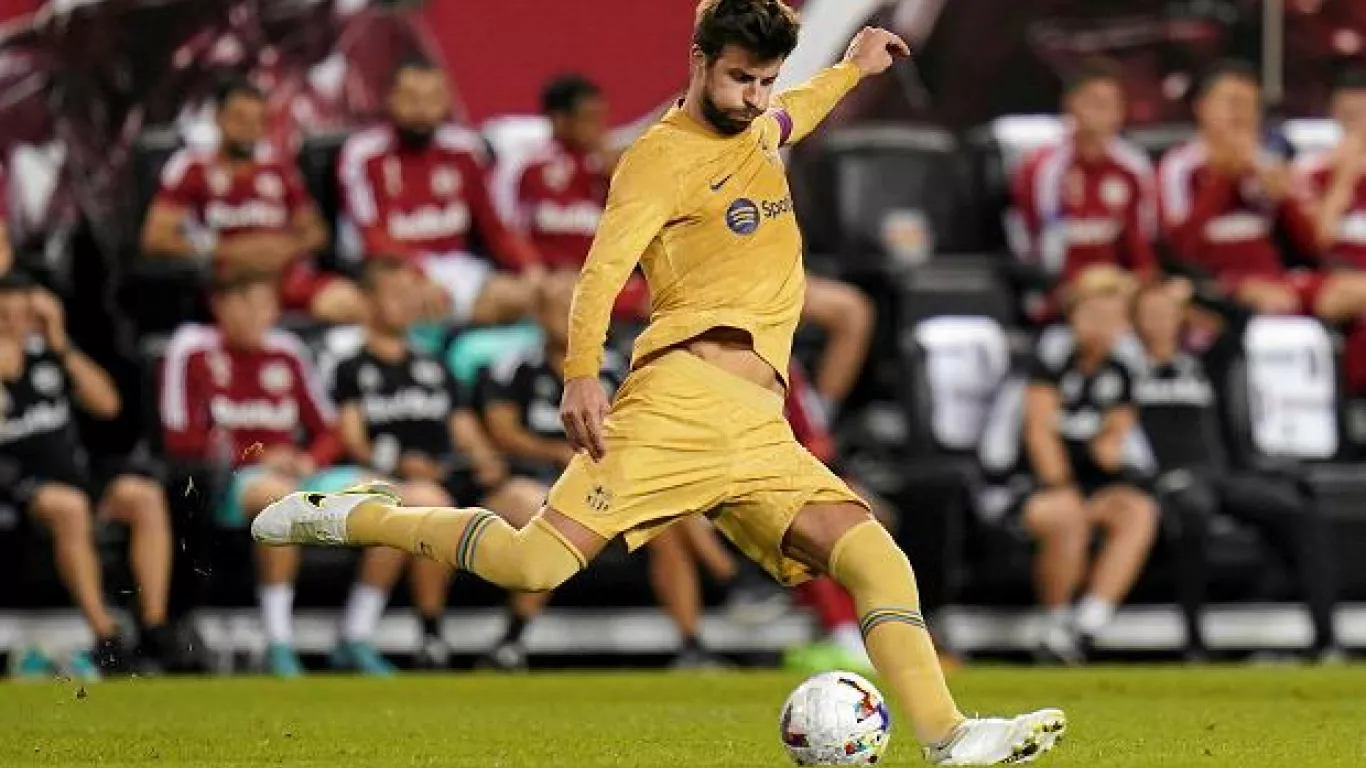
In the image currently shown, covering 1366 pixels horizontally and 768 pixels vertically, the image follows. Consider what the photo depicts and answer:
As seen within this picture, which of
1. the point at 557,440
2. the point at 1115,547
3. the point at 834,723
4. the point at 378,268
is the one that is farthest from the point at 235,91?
the point at 834,723

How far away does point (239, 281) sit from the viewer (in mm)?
13922

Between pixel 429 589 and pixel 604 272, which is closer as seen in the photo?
pixel 604 272

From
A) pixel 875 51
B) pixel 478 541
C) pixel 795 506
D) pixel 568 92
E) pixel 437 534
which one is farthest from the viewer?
pixel 568 92

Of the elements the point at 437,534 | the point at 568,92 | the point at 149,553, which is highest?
the point at 437,534

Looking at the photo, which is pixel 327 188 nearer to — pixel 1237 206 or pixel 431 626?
pixel 431 626

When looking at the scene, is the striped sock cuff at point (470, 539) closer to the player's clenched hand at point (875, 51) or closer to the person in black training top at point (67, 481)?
the player's clenched hand at point (875, 51)

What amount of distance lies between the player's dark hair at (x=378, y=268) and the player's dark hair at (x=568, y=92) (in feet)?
4.41

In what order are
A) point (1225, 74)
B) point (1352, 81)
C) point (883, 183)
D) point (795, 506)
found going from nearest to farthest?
point (795, 506)
point (1225, 74)
point (883, 183)
point (1352, 81)

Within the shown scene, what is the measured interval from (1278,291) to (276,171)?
5.24 meters

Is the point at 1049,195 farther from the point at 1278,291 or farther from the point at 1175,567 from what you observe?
the point at 1175,567

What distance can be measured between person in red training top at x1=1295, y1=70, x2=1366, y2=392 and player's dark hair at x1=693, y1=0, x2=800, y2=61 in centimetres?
833

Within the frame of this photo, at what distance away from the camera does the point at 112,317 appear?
14.9 meters

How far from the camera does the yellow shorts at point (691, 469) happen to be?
7727 millimetres

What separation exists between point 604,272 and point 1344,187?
875cm
